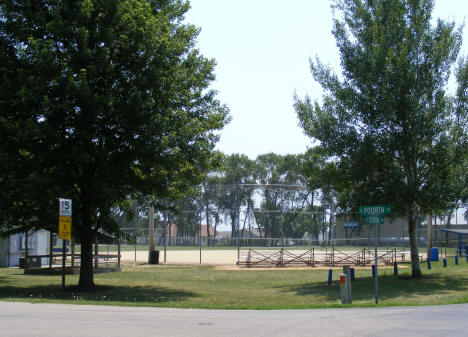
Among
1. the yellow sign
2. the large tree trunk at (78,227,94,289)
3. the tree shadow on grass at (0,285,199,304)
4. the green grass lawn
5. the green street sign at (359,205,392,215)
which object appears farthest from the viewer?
the large tree trunk at (78,227,94,289)

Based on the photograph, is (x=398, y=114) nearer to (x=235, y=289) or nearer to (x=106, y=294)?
(x=235, y=289)

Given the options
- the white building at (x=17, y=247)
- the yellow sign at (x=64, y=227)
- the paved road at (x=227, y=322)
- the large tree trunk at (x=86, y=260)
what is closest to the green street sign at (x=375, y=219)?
the paved road at (x=227, y=322)

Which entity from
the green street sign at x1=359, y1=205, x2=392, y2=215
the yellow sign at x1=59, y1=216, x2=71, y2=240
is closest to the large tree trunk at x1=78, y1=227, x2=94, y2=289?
the yellow sign at x1=59, y1=216, x2=71, y2=240

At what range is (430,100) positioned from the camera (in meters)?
23.7

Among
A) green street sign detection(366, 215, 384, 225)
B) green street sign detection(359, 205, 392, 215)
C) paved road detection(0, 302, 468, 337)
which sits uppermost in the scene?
green street sign detection(359, 205, 392, 215)

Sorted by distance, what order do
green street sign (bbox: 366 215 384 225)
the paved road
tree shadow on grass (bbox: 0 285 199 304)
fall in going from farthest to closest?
tree shadow on grass (bbox: 0 285 199 304)
green street sign (bbox: 366 215 384 225)
the paved road

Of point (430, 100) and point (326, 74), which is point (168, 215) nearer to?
point (326, 74)

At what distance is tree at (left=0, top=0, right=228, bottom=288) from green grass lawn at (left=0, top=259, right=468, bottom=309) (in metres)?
2.58

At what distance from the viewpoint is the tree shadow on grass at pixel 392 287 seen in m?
19.2

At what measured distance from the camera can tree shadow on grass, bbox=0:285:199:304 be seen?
1795cm

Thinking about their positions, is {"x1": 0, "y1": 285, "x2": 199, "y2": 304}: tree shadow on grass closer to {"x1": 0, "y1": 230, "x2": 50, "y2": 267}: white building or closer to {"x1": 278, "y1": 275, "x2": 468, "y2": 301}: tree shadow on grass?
{"x1": 278, "y1": 275, "x2": 468, "y2": 301}: tree shadow on grass

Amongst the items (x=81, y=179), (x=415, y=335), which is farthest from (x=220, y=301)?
(x=415, y=335)

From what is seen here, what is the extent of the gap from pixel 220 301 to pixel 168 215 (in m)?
23.8

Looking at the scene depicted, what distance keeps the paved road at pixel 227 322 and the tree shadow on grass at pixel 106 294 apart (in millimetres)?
4343
